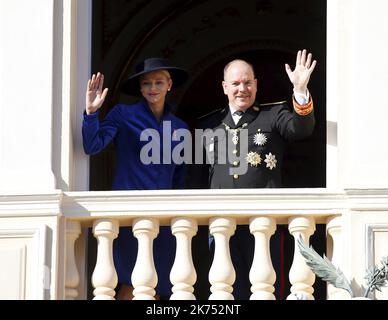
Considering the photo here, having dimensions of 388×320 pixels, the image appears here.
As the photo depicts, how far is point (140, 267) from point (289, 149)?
18.2ft

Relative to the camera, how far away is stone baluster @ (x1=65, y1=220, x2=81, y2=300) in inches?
418

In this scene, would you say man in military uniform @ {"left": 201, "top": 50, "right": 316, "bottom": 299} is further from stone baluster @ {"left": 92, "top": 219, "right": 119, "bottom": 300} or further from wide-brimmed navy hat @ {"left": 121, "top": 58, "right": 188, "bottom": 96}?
stone baluster @ {"left": 92, "top": 219, "right": 119, "bottom": 300}

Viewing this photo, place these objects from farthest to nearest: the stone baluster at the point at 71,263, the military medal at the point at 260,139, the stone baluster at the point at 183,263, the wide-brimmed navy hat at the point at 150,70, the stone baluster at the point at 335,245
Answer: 1. the wide-brimmed navy hat at the point at 150,70
2. the military medal at the point at 260,139
3. the stone baluster at the point at 71,263
4. the stone baluster at the point at 183,263
5. the stone baluster at the point at 335,245

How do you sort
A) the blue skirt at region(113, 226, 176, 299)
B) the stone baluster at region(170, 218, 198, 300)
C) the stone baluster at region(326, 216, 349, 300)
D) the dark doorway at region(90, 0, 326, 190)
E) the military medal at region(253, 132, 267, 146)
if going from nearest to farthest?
the stone baluster at region(326, 216, 349, 300) < the stone baluster at region(170, 218, 198, 300) < the blue skirt at region(113, 226, 176, 299) < the military medal at region(253, 132, 267, 146) < the dark doorway at region(90, 0, 326, 190)

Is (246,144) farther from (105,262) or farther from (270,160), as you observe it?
(105,262)

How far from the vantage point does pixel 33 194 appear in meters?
10.5

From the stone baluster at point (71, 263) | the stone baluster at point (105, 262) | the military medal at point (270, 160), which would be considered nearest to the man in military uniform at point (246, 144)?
the military medal at point (270, 160)

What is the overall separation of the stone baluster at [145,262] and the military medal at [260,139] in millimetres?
886

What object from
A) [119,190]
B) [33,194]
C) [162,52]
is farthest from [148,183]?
[162,52]

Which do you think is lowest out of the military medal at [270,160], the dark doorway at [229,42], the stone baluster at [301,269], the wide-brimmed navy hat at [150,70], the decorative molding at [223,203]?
the stone baluster at [301,269]

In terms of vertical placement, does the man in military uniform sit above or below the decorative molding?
above

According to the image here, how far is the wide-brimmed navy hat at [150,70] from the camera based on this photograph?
1136 cm

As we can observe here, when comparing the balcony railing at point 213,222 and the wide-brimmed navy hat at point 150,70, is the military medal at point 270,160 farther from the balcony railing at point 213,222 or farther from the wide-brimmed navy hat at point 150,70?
the wide-brimmed navy hat at point 150,70

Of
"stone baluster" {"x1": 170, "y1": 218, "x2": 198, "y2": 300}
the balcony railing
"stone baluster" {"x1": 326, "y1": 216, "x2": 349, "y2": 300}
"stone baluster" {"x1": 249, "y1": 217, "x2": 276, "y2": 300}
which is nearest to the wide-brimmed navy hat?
the balcony railing
